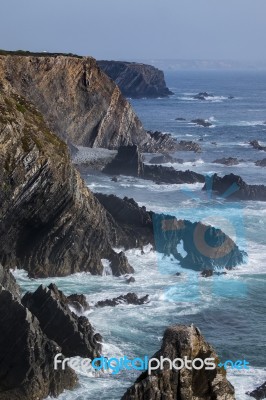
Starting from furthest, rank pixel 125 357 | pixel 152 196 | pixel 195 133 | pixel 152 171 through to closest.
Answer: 1. pixel 195 133
2. pixel 152 171
3. pixel 152 196
4. pixel 125 357

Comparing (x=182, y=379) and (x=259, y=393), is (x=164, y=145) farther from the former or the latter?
(x=182, y=379)

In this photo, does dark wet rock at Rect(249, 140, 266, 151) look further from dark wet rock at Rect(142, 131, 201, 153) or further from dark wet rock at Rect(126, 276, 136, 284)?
dark wet rock at Rect(126, 276, 136, 284)

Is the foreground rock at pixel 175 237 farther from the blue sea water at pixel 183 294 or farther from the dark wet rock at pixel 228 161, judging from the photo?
the dark wet rock at pixel 228 161

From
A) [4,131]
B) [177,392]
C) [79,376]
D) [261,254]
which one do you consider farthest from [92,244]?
[177,392]

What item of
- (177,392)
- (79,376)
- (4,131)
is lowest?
(79,376)

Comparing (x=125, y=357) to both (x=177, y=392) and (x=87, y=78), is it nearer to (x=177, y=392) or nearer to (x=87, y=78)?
(x=177, y=392)

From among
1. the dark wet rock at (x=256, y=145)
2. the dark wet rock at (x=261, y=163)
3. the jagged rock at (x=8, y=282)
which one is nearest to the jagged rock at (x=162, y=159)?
the dark wet rock at (x=261, y=163)

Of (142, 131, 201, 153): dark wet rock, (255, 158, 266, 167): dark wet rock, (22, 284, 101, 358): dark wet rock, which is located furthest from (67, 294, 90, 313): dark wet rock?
(142, 131, 201, 153): dark wet rock
